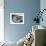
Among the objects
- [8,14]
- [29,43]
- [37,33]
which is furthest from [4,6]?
[37,33]

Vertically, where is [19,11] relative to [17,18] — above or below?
above

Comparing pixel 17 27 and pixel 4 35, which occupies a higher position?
pixel 17 27

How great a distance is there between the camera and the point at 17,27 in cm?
488

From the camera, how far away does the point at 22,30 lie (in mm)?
4898

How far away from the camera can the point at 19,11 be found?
485 cm

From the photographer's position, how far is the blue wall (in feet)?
15.8

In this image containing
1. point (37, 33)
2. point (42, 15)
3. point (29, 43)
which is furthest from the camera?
point (42, 15)

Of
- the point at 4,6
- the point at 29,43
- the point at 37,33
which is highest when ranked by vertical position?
the point at 4,6

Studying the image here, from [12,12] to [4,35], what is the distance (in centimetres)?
90

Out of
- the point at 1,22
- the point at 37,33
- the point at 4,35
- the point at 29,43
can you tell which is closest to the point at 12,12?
the point at 1,22

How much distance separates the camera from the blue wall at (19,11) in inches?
190

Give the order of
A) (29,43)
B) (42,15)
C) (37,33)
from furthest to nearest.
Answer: (42,15) < (29,43) < (37,33)

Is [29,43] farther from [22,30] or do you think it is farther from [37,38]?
[22,30]

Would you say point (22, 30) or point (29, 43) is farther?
point (22, 30)
